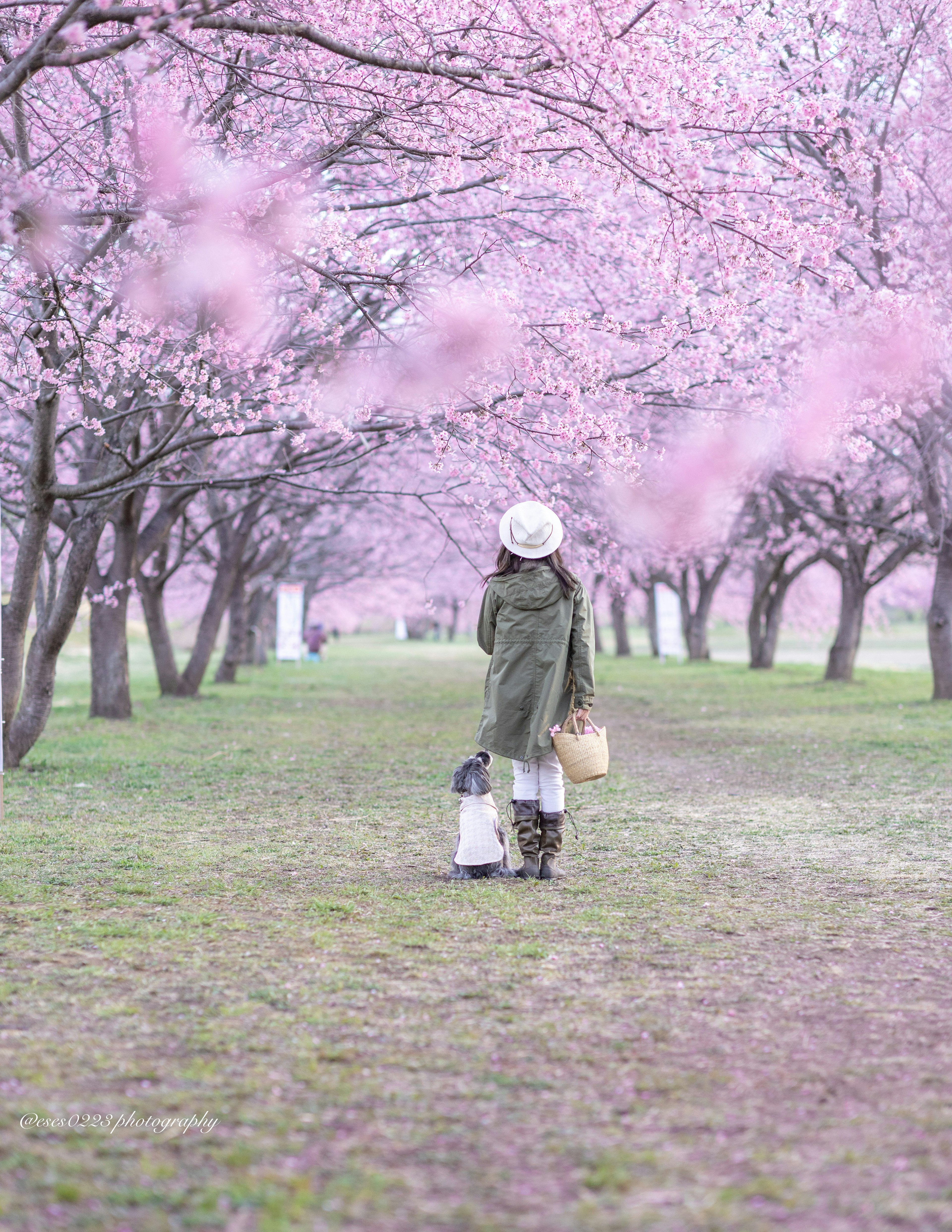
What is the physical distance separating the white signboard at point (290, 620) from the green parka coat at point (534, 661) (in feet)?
73.4

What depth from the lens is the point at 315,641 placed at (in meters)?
43.1

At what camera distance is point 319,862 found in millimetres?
6836

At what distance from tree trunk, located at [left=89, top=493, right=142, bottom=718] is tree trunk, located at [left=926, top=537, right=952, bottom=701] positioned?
1168 cm

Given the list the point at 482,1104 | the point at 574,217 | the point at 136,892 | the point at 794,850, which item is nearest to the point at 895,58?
the point at 574,217

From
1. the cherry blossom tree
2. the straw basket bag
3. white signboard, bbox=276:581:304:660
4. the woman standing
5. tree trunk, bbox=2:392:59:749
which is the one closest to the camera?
the cherry blossom tree

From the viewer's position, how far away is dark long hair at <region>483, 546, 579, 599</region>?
6367mm

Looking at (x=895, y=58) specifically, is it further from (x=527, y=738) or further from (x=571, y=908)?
(x=571, y=908)

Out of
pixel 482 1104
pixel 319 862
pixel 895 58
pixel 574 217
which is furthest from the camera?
pixel 895 58

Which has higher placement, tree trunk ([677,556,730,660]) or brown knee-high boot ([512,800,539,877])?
tree trunk ([677,556,730,660])

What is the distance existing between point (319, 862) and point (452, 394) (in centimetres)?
379

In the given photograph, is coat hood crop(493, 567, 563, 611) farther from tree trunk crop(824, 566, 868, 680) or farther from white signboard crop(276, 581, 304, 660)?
white signboard crop(276, 581, 304, 660)

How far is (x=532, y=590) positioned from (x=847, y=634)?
20.0 metres

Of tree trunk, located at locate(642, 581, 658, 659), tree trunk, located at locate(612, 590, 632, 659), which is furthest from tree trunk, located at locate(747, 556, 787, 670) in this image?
tree trunk, located at locate(612, 590, 632, 659)

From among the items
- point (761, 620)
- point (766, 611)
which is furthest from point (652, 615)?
point (766, 611)
